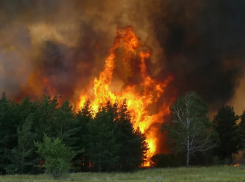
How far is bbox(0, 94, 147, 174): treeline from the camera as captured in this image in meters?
52.1

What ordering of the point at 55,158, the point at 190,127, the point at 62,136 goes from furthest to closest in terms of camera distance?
the point at 190,127 < the point at 62,136 < the point at 55,158

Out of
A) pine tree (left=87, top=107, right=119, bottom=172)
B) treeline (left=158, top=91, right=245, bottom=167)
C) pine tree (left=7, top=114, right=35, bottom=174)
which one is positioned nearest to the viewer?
pine tree (left=7, top=114, right=35, bottom=174)

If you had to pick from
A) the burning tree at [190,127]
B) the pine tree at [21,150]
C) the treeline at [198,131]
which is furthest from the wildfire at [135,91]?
the pine tree at [21,150]

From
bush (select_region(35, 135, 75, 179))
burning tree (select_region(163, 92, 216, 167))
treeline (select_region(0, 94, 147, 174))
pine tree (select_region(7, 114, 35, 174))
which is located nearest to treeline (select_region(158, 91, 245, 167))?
burning tree (select_region(163, 92, 216, 167))

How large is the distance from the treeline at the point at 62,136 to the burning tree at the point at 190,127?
30.2 ft

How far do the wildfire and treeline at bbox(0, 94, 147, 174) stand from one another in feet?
64.8

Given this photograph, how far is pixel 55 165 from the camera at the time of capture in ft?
107

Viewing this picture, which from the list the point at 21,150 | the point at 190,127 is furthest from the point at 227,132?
the point at 21,150

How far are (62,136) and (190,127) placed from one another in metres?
26.4

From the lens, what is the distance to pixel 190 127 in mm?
56188

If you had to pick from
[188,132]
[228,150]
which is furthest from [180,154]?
[188,132]

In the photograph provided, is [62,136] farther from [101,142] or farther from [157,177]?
[157,177]

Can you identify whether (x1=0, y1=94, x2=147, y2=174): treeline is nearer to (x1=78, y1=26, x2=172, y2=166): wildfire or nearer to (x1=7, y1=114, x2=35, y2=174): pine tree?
(x1=7, y1=114, x2=35, y2=174): pine tree

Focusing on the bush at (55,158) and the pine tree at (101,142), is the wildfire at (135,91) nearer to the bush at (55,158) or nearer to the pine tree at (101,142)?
the pine tree at (101,142)
